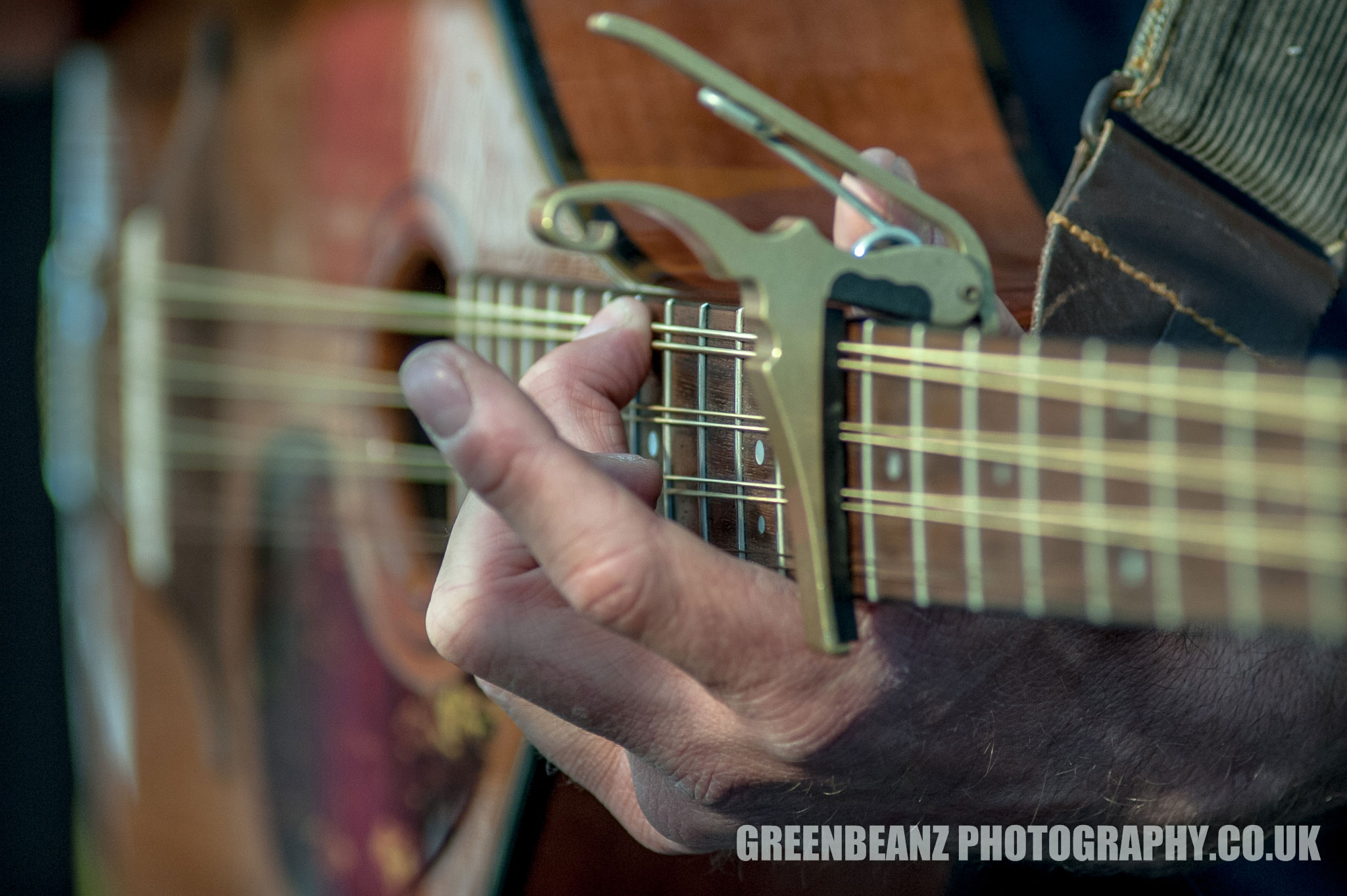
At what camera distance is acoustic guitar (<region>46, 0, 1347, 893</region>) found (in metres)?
0.31

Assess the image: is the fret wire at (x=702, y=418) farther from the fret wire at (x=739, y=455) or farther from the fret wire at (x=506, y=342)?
the fret wire at (x=506, y=342)

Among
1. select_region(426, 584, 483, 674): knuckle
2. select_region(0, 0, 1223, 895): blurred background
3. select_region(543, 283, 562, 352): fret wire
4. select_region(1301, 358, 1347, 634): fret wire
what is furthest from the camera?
select_region(0, 0, 1223, 895): blurred background

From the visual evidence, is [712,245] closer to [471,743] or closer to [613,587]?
[613,587]

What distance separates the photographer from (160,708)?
1099 millimetres

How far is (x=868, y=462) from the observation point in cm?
35

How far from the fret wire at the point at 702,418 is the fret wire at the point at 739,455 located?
2 centimetres

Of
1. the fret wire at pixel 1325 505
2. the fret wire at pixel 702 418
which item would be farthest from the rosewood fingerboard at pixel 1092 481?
the fret wire at pixel 702 418

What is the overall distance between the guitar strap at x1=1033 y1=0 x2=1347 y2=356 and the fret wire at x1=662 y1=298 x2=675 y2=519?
0.50 feet

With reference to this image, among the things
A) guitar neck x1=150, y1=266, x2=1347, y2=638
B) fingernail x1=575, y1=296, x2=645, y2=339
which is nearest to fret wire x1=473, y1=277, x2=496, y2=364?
fingernail x1=575, y1=296, x2=645, y2=339

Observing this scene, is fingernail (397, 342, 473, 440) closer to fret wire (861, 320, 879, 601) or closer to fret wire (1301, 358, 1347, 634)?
fret wire (861, 320, 879, 601)

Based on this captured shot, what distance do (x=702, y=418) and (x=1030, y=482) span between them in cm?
16

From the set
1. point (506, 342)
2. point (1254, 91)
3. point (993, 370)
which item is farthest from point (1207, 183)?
point (506, 342)

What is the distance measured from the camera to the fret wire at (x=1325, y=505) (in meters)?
0.27

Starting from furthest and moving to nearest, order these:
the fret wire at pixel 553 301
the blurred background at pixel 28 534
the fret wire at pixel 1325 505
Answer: the blurred background at pixel 28 534 < the fret wire at pixel 553 301 < the fret wire at pixel 1325 505
